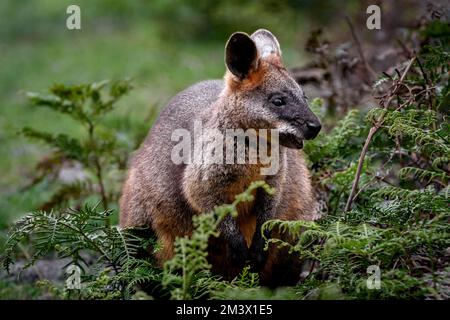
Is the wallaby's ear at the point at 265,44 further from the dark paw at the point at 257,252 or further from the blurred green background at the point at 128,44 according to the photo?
the blurred green background at the point at 128,44

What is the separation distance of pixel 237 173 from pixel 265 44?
1.13 m

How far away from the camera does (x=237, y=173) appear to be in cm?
488

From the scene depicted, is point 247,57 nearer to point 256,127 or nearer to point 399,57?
point 256,127

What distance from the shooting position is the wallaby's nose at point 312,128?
4695 mm

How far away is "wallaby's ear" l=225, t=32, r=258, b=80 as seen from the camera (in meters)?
4.93

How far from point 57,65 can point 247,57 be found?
940 centimetres

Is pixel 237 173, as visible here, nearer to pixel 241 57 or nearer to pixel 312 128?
pixel 312 128

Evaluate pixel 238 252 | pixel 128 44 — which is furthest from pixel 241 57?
pixel 128 44

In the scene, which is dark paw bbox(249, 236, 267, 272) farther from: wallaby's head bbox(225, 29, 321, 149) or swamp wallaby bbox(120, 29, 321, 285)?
wallaby's head bbox(225, 29, 321, 149)

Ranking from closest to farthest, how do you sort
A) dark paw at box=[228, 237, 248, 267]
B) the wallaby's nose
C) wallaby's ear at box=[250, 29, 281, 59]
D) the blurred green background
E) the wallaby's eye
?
the wallaby's nose < the wallaby's eye < dark paw at box=[228, 237, 248, 267] < wallaby's ear at box=[250, 29, 281, 59] < the blurred green background

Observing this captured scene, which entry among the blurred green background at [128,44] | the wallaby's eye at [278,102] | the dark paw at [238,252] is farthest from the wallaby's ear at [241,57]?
the blurred green background at [128,44]

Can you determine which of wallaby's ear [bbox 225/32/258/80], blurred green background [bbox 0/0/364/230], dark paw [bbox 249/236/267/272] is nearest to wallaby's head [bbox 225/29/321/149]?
wallaby's ear [bbox 225/32/258/80]

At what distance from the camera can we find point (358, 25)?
37.0 feet
